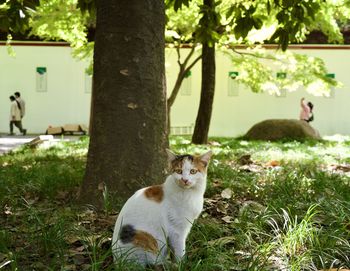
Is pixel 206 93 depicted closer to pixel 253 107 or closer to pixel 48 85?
pixel 253 107

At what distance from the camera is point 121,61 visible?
519cm

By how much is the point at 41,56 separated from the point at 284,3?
2185 centimetres

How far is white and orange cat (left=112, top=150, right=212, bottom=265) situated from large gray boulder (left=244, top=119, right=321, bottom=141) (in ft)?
45.5

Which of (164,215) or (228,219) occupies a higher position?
(164,215)

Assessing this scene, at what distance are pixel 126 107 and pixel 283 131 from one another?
1310 cm

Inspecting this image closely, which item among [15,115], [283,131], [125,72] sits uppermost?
[125,72]

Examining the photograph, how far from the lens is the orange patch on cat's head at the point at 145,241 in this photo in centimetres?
329

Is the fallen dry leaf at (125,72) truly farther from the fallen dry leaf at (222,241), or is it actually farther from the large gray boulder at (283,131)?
the large gray boulder at (283,131)

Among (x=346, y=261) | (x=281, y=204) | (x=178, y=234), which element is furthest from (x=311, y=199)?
(x=178, y=234)

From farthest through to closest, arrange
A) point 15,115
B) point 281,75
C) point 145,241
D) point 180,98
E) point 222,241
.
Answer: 1. point 180,98
2. point 15,115
3. point 281,75
4. point 222,241
5. point 145,241

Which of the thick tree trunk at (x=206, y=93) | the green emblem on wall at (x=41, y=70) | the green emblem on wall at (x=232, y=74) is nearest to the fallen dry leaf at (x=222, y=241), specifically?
the thick tree trunk at (x=206, y=93)

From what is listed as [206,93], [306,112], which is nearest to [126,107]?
[206,93]

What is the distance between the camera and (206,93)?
14.5 metres

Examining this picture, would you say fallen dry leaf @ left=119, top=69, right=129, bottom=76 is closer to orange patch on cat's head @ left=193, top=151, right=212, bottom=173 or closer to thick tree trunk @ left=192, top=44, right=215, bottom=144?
orange patch on cat's head @ left=193, top=151, right=212, bottom=173
